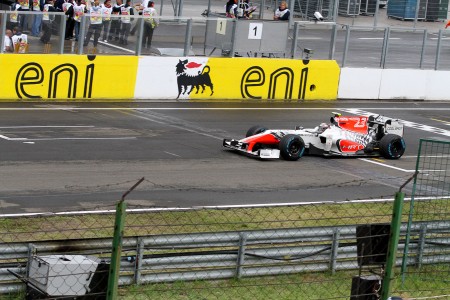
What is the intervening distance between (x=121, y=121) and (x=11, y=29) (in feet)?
12.0

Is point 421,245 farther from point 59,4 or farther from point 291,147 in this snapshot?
point 59,4

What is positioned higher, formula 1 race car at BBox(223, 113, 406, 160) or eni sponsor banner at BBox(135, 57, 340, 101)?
eni sponsor banner at BBox(135, 57, 340, 101)

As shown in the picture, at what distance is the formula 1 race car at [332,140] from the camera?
22.4m

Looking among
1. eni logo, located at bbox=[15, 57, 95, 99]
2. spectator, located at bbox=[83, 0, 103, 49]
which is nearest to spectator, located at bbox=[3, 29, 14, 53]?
eni logo, located at bbox=[15, 57, 95, 99]

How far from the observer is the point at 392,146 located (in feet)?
77.0

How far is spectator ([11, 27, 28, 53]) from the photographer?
2645 cm

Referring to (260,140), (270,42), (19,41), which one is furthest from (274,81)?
(260,140)

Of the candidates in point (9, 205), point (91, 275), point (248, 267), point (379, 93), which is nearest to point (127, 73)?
point (379, 93)

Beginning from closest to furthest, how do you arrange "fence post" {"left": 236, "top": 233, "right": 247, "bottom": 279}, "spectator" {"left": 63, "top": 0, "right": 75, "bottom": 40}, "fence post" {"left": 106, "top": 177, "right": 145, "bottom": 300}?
"fence post" {"left": 106, "top": 177, "right": 145, "bottom": 300} < "fence post" {"left": 236, "top": 233, "right": 247, "bottom": 279} < "spectator" {"left": 63, "top": 0, "right": 75, "bottom": 40}

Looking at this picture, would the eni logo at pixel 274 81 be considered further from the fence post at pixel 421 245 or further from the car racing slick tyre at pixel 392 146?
the fence post at pixel 421 245

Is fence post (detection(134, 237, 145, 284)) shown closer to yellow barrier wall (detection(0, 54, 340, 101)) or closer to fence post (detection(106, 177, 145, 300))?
fence post (detection(106, 177, 145, 300))

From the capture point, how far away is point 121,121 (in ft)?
83.3

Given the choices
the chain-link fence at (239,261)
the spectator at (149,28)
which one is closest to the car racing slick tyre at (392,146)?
the spectator at (149,28)

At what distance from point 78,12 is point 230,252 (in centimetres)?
1980
